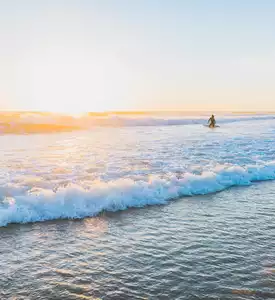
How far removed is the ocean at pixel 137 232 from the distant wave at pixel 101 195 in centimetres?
3

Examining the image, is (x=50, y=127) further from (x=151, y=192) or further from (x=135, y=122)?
(x=151, y=192)

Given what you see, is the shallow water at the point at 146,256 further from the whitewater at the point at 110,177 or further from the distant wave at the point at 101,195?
the whitewater at the point at 110,177

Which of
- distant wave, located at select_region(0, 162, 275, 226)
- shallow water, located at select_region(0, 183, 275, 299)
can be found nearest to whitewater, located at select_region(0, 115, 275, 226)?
distant wave, located at select_region(0, 162, 275, 226)

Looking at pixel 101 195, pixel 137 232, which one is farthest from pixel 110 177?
pixel 137 232

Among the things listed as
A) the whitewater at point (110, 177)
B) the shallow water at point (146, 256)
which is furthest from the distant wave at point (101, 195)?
the shallow water at point (146, 256)

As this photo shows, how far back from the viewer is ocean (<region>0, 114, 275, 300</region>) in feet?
21.2

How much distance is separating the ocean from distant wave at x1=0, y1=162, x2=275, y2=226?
0.11 feet

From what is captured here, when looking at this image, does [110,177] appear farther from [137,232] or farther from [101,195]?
[137,232]

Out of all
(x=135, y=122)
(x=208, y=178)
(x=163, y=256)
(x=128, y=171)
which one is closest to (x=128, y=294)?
(x=163, y=256)

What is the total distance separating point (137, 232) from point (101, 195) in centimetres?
271

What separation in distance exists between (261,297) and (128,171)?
1004 cm

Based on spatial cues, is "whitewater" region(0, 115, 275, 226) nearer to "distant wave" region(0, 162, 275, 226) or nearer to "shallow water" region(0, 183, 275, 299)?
"distant wave" region(0, 162, 275, 226)

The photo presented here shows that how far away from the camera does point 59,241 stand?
8.51 metres

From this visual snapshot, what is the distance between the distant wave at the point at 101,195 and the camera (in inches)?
404
